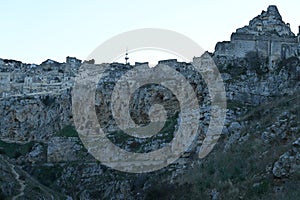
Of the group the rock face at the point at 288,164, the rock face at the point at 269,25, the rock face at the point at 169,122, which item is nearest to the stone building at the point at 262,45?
the rock face at the point at 169,122

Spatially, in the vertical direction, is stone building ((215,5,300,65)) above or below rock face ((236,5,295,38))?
below

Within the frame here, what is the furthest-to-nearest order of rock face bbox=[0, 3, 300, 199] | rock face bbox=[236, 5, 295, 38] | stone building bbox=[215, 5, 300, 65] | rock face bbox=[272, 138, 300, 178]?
rock face bbox=[236, 5, 295, 38]
stone building bbox=[215, 5, 300, 65]
rock face bbox=[0, 3, 300, 199]
rock face bbox=[272, 138, 300, 178]

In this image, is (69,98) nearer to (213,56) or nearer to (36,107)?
(36,107)

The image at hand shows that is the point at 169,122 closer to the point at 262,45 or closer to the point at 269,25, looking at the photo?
the point at 262,45

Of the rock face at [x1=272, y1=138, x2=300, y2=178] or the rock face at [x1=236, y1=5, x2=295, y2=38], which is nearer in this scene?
the rock face at [x1=272, y1=138, x2=300, y2=178]

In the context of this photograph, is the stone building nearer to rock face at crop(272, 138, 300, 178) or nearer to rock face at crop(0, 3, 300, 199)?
rock face at crop(0, 3, 300, 199)

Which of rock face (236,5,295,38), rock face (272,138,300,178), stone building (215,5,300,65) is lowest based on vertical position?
rock face (272,138,300,178)

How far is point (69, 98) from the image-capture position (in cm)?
5266

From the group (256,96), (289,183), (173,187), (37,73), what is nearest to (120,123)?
(256,96)

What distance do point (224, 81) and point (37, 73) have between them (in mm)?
37917

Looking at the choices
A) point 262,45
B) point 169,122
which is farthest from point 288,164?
point 169,122

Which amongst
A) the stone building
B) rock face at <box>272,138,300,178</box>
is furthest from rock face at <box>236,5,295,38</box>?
rock face at <box>272,138,300,178</box>

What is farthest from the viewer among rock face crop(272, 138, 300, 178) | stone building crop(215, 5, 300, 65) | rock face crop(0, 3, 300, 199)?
stone building crop(215, 5, 300, 65)

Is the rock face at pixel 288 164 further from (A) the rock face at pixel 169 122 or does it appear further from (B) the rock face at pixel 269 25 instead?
(B) the rock face at pixel 269 25
